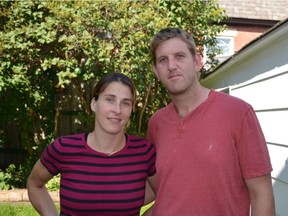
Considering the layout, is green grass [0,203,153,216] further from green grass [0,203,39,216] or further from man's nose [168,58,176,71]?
man's nose [168,58,176,71]

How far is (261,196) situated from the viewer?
204cm

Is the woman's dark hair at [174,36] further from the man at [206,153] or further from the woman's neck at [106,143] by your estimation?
the woman's neck at [106,143]

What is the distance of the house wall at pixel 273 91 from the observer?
477cm

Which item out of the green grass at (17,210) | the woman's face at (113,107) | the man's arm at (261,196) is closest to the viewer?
the man's arm at (261,196)

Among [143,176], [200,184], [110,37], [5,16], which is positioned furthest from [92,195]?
[5,16]

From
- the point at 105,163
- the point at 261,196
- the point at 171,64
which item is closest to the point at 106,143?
the point at 105,163

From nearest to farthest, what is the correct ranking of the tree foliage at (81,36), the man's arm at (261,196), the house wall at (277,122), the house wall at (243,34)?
the man's arm at (261,196) < the house wall at (277,122) < the tree foliage at (81,36) < the house wall at (243,34)

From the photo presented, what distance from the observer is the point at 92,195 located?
7.54 feet

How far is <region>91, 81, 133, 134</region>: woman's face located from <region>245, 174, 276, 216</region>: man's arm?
850 mm

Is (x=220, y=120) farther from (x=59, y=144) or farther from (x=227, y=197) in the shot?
(x=59, y=144)

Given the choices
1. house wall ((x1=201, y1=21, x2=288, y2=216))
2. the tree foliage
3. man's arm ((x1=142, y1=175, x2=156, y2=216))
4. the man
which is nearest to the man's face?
the man

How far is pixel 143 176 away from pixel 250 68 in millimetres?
4564

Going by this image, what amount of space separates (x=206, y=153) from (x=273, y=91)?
3.52 m

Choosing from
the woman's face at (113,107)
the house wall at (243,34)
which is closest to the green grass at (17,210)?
the woman's face at (113,107)
